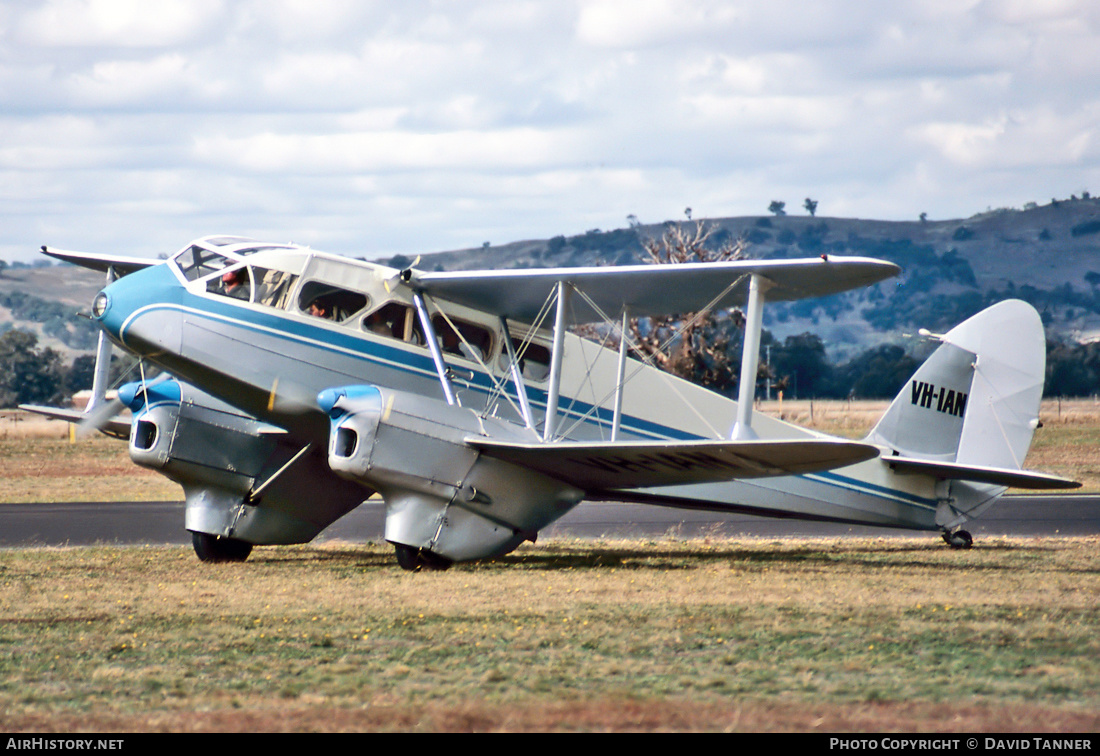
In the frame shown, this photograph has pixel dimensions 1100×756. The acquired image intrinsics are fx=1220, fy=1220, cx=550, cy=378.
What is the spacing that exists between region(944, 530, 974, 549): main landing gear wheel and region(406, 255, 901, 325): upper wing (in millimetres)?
4618

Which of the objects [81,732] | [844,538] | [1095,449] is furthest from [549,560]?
[1095,449]

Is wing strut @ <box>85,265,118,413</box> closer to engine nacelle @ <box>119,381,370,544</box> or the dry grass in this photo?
engine nacelle @ <box>119,381,370,544</box>

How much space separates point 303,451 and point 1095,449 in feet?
111

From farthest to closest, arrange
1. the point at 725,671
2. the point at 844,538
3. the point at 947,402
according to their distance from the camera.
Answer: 1. the point at 844,538
2. the point at 947,402
3. the point at 725,671

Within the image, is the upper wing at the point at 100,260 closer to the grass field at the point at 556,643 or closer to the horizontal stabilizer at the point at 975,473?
the grass field at the point at 556,643

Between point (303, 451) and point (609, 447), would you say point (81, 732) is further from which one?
point (303, 451)

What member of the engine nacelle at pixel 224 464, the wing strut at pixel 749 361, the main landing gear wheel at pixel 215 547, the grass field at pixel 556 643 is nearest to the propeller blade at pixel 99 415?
the engine nacelle at pixel 224 464

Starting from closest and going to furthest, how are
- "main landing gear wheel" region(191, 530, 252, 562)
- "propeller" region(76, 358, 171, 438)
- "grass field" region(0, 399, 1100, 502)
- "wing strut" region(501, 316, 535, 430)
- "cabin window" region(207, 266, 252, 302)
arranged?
1. "cabin window" region(207, 266, 252, 302)
2. "wing strut" region(501, 316, 535, 430)
3. "main landing gear wheel" region(191, 530, 252, 562)
4. "propeller" region(76, 358, 171, 438)
5. "grass field" region(0, 399, 1100, 502)

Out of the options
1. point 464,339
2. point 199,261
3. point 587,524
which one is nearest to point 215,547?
point 199,261

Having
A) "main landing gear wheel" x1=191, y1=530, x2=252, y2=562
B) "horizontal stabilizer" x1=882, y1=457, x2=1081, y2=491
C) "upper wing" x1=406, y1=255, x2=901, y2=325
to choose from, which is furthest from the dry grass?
"upper wing" x1=406, y1=255, x2=901, y2=325

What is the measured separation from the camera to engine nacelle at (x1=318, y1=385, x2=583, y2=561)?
13438 mm

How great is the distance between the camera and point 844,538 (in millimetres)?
19172

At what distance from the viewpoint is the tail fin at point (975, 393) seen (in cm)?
1708

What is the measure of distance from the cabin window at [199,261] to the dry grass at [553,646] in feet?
11.4
